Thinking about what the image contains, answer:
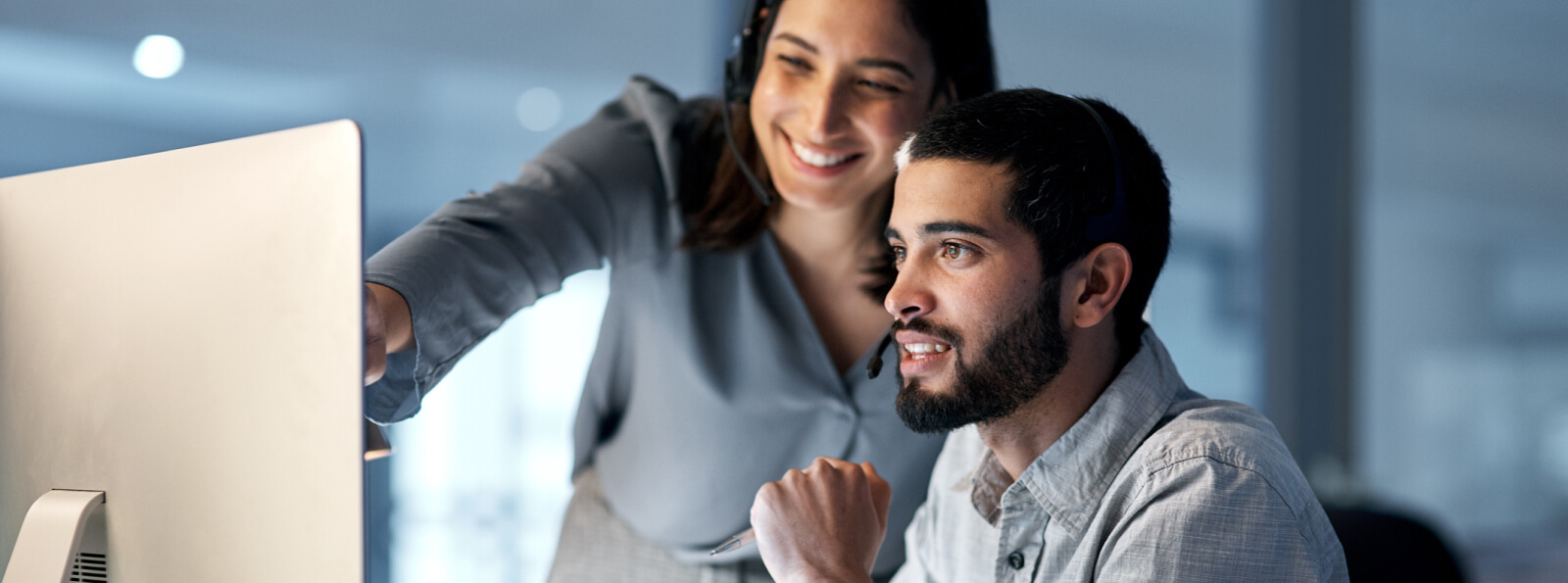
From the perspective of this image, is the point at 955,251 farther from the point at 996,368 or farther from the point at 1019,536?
the point at 1019,536

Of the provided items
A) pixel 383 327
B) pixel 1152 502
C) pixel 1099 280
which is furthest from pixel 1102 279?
pixel 383 327

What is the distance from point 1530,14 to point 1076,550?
8.81ft

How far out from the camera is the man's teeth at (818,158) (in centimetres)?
109

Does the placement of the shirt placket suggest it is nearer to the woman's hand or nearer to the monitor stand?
the woman's hand

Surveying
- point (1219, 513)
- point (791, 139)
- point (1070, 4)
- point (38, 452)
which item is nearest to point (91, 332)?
point (38, 452)

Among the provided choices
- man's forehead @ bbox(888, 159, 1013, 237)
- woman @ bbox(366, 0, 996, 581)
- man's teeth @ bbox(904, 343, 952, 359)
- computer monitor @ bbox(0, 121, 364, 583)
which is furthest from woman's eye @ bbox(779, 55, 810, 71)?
computer monitor @ bbox(0, 121, 364, 583)

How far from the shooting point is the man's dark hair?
87 cm

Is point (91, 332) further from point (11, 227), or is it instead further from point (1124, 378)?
point (1124, 378)

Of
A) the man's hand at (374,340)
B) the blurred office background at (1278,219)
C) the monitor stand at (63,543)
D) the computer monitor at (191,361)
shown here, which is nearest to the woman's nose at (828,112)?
the man's hand at (374,340)

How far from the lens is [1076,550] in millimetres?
848

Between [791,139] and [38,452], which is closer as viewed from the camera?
[38,452]

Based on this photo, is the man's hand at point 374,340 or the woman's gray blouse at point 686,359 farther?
the woman's gray blouse at point 686,359

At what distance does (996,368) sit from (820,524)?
0.20 metres

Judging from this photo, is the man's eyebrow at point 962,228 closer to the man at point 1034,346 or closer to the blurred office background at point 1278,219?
the man at point 1034,346
